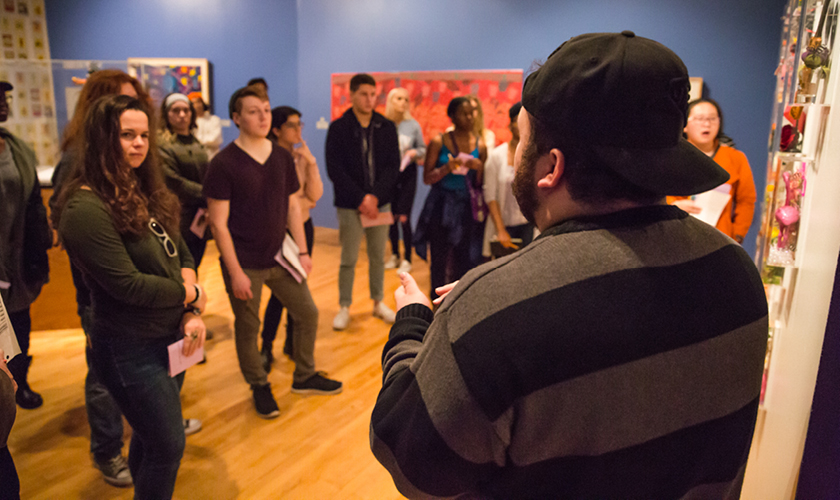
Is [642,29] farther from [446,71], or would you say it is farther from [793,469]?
[793,469]

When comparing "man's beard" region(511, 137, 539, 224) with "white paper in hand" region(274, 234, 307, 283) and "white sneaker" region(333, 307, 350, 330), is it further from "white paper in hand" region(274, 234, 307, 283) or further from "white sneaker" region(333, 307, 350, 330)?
"white sneaker" region(333, 307, 350, 330)

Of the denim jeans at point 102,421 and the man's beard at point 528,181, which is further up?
the man's beard at point 528,181

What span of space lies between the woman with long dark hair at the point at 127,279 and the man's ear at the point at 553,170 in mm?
1318

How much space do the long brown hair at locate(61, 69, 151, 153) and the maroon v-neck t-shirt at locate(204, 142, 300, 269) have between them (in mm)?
420

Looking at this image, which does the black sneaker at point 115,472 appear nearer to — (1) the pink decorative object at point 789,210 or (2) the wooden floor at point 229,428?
(2) the wooden floor at point 229,428

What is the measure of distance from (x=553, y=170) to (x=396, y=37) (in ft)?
18.7

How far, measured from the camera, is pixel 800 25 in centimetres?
195

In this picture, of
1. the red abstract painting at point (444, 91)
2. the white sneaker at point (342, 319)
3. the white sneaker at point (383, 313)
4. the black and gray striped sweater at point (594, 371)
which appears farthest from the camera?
the red abstract painting at point (444, 91)

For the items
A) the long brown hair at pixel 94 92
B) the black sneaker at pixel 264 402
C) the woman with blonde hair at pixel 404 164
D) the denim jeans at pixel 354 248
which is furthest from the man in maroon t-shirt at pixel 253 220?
the woman with blonde hair at pixel 404 164

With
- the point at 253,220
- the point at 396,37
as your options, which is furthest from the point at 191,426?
the point at 396,37

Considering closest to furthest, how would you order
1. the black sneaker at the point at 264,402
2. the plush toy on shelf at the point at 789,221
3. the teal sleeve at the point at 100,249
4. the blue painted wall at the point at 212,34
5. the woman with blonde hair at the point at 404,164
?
1. the teal sleeve at the point at 100,249
2. the plush toy on shelf at the point at 789,221
3. the black sneaker at the point at 264,402
4. the woman with blonde hair at the point at 404,164
5. the blue painted wall at the point at 212,34

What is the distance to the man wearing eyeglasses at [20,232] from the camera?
2.26 meters

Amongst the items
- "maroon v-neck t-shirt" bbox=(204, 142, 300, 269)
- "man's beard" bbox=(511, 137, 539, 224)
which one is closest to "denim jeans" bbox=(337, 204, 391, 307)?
"maroon v-neck t-shirt" bbox=(204, 142, 300, 269)

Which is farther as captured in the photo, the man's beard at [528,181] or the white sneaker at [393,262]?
the white sneaker at [393,262]
